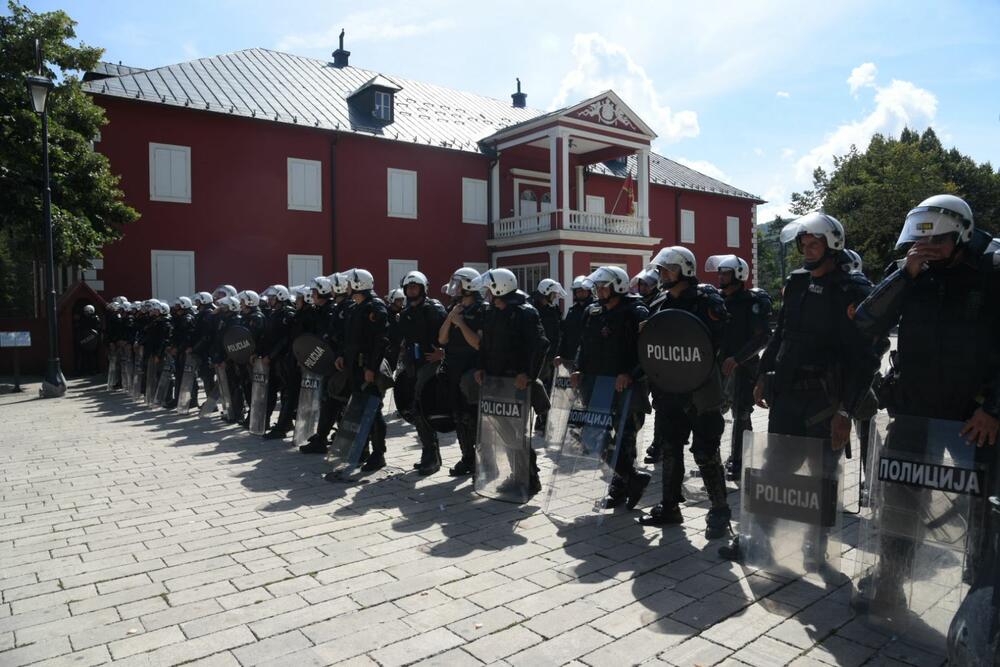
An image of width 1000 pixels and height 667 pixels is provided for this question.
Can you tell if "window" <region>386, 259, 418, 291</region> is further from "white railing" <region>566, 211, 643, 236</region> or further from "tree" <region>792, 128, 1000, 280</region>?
"tree" <region>792, 128, 1000, 280</region>

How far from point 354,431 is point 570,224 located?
1850 centimetres

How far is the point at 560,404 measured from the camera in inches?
248

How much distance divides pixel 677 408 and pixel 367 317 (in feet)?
12.4

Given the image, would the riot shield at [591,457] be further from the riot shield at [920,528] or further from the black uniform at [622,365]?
the riot shield at [920,528]

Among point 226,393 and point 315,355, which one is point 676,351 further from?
point 226,393

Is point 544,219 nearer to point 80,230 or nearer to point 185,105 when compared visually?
point 185,105

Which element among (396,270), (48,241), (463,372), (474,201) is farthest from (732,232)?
(463,372)

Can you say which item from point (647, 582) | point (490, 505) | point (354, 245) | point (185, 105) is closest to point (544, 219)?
point (354, 245)

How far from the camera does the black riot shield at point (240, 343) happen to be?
995 cm

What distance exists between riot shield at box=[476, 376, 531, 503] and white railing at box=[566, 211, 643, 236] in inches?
736

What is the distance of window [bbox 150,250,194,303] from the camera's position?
20.6 meters

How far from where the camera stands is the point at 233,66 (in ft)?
82.2

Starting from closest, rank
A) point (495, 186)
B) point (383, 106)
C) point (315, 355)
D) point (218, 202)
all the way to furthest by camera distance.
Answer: point (315, 355) → point (218, 202) → point (383, 106) → point (495, 186)

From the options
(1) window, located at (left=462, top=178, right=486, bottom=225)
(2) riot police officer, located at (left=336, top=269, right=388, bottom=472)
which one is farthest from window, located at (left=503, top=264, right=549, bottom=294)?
(2) riot police officer, located at (left=336, top=269, right=388, bottom=472)
